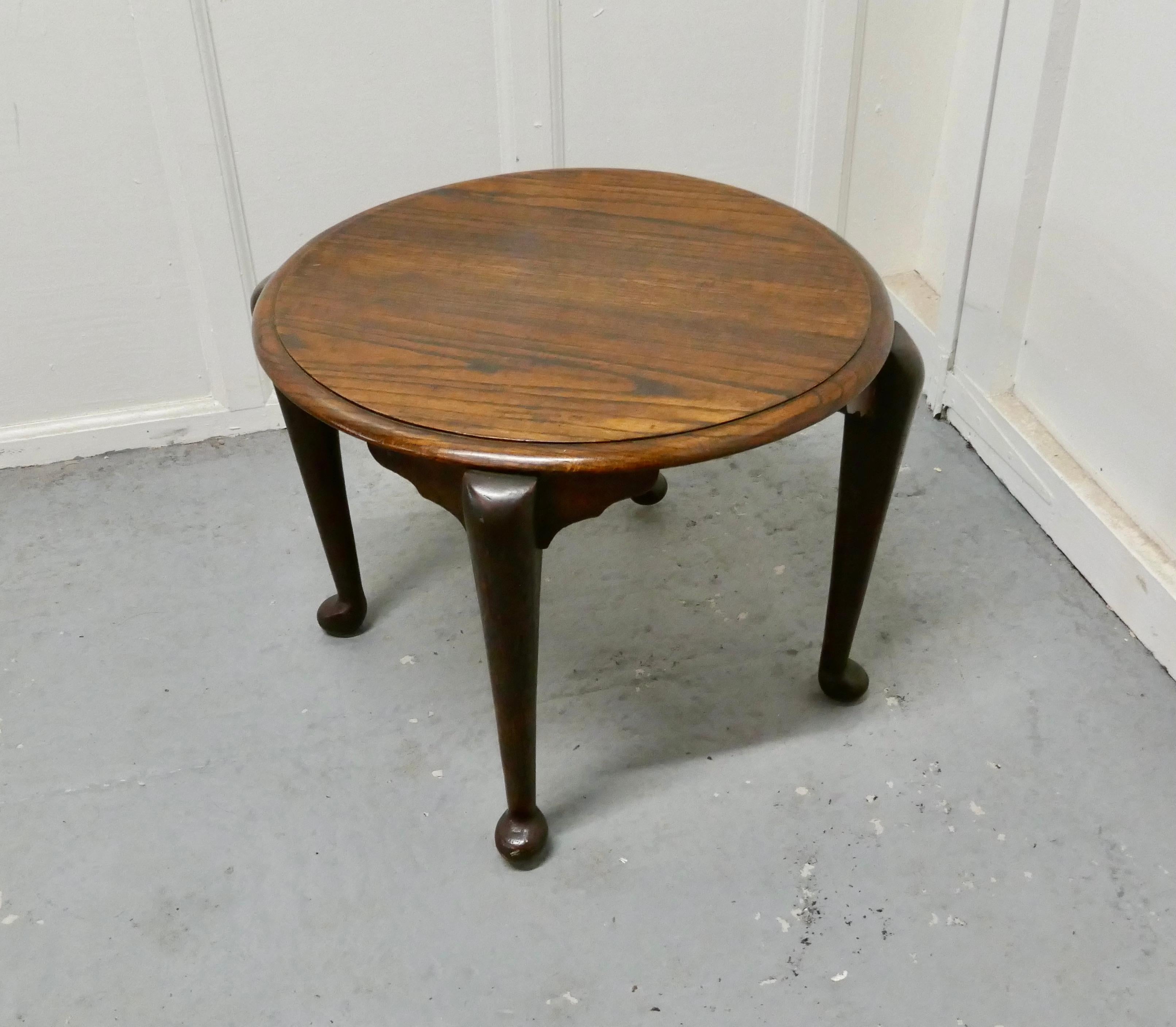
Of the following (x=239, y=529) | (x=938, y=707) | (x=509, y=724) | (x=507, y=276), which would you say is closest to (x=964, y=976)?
(x=938, y=707)

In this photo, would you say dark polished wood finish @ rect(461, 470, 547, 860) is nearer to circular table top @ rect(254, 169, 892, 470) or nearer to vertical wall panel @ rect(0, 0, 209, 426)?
circular table top @ rect(254, 169, 892, 470)

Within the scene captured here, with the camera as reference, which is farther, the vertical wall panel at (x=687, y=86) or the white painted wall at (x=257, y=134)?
the vertical wall panel at (x=687, y=86)

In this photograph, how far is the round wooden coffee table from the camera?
1.15 meters

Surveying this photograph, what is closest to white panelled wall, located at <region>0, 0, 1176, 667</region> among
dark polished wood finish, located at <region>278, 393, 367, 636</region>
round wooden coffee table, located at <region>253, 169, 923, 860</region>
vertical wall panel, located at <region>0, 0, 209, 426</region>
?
vertical wall panel, located at <region>0, 0, 209, 426</region>

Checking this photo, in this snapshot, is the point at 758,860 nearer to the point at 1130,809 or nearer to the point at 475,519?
the point at 1130,809

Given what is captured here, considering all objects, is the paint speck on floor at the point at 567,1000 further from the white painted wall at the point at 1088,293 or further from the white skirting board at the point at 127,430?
the white skirting board at the point at 127,430

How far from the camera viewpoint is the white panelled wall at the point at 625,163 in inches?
69.3

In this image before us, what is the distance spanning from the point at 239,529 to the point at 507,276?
847 millimetres

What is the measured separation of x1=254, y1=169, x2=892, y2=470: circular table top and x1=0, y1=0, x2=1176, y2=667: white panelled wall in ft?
1.60

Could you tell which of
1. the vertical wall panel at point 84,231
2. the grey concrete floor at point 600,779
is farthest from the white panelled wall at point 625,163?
the grey concrete floor at point 600,779

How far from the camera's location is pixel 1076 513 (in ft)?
6.05

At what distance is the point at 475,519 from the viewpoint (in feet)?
3.76

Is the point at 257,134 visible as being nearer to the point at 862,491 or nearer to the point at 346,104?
the point at 346,104

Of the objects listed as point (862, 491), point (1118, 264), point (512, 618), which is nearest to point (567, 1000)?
point (512, 618)
